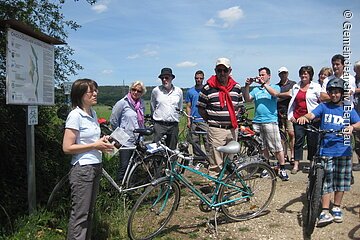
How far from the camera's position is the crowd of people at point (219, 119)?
3.14 metres

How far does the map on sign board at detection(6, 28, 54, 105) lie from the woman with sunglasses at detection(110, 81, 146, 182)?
3.96 feet

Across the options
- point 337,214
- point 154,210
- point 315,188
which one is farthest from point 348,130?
point 154,210

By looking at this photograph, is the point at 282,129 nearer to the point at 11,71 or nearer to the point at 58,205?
the point at 58,205

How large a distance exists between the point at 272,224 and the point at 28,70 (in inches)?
139

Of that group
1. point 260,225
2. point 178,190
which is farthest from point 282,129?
point 178,190

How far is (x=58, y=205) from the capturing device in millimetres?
4191

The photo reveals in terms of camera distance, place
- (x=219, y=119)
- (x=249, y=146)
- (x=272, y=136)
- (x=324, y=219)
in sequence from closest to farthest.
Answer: (x=324, y=219)
(x=219, y=119)
(x=272, y=136)
(x=249, y=146)

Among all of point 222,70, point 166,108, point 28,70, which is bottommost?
point 166,108

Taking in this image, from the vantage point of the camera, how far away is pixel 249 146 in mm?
6719

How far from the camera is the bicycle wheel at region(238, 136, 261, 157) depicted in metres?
6.63

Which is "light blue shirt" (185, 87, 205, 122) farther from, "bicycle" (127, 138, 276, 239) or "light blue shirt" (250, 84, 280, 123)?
"bicycle" (127, 138, 276, 239)

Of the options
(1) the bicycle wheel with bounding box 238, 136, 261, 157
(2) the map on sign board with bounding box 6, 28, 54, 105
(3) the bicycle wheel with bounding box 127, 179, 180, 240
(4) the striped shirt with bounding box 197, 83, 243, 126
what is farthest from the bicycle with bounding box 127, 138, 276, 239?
(1) the bicycle wheel with bounding box 238, 136, 261, 157

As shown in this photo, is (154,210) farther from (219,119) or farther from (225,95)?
(225,95)

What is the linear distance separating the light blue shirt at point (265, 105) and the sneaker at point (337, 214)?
2011 mm
